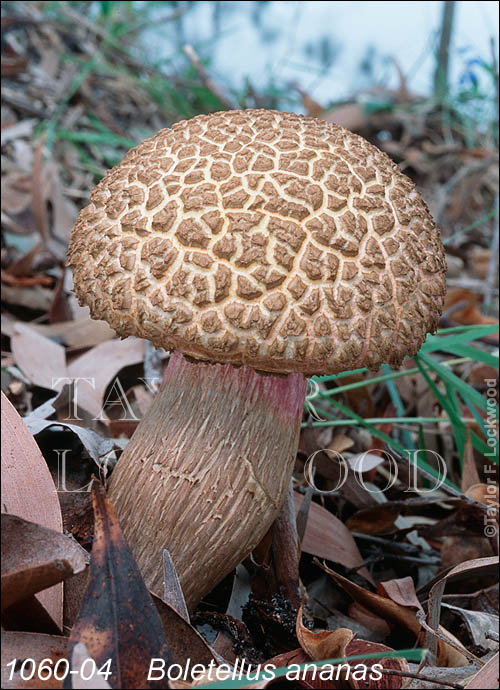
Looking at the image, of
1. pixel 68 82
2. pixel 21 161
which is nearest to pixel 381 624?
pixel 21 161

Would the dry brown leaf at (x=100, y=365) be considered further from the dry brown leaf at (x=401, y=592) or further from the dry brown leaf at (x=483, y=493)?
the dry brown leaf at (x=483, y=493)

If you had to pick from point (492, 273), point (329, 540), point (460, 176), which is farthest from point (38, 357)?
point (460, 176)

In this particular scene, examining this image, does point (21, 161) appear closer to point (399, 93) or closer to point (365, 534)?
point (365, 534)

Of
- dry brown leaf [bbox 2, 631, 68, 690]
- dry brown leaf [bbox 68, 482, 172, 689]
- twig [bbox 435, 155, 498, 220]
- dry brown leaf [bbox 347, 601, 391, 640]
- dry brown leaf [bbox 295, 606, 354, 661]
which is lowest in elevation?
dry brown leaf [bbox 347, 601, 391, 640]

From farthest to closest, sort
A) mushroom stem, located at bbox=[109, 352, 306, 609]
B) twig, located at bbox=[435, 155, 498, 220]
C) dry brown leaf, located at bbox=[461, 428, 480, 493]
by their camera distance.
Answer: twig, located at bbox=[435, 155, 498, 220] < dry brown leaf, located at bbox=[461, 428, 480, 493] < mushroom stem, located at bbox=[109, 352, 306, 609]

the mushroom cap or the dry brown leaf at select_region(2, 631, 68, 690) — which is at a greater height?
the mushroom cap

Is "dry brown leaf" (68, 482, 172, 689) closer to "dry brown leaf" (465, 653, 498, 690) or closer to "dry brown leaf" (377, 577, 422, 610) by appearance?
"dry brown leaf" (465, 653, 498, 690)

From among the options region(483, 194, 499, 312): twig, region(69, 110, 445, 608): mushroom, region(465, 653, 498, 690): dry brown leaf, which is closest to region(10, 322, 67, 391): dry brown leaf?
region(69, 110, 445, 608): mushroom

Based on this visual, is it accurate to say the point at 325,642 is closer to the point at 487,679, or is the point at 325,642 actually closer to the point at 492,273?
the point at 487,679
